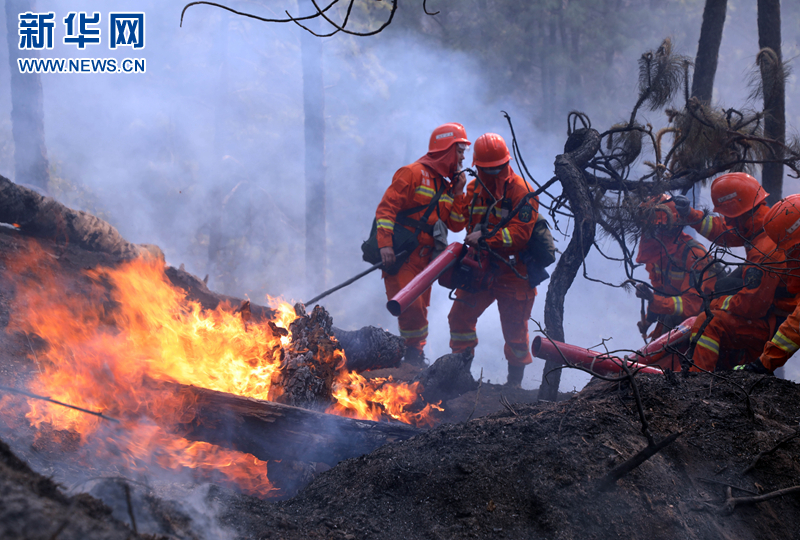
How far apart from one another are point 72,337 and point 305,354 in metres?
1.72

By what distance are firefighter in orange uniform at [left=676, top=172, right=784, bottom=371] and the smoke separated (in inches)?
345

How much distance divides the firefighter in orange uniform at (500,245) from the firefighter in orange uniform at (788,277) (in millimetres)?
1991

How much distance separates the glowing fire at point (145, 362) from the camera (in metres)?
2.76

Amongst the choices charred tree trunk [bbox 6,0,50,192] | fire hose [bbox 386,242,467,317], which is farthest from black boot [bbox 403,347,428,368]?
charred tree trunk [bbox 6,0,50,192]

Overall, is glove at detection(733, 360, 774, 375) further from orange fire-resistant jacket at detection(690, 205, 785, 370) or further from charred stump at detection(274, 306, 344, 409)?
charred stump at detection(274, 306, 344, 409)

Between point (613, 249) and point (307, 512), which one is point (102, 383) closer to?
point (307, 512)

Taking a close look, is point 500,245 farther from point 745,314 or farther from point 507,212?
point 745,314

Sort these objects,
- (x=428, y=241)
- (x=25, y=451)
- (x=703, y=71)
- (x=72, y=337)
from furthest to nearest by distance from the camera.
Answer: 1. (x=703, y=71)
2. (x=428, y=241)
3. (x=72, y=337)
4. (x=25, y=451)

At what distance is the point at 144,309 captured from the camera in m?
3.95

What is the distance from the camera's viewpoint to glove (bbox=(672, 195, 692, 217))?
5.07 m

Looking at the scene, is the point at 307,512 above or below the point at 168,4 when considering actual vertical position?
below

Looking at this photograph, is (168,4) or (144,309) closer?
(144,309)

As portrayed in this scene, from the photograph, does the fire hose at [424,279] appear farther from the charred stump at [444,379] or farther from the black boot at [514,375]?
the black boot at [514,375]

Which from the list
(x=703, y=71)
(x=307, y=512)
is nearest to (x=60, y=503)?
(x=307, y=512)
